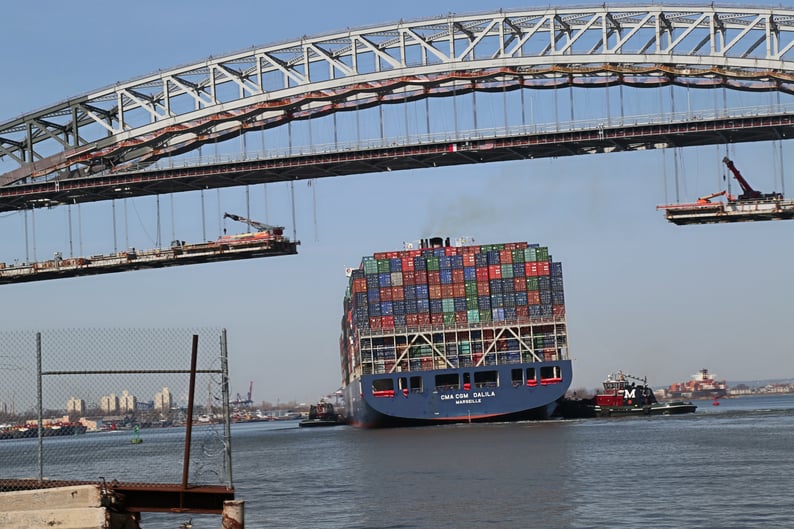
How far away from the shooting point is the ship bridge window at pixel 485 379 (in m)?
83.6

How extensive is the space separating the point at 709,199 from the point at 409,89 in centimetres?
1800

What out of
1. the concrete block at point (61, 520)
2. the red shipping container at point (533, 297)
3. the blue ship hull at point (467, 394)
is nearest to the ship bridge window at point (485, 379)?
the blue ship hull at point (467, 394)

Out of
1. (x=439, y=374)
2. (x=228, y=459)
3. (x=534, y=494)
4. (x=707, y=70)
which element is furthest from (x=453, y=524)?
(x=439, y=374)

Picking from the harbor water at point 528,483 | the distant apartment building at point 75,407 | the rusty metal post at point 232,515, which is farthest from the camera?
the harbor water at point 528,483

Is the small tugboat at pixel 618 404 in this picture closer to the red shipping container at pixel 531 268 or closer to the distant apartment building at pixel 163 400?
the red shipping container at pixel 531 268

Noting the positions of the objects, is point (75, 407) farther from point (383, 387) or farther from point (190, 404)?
point (383, 387)

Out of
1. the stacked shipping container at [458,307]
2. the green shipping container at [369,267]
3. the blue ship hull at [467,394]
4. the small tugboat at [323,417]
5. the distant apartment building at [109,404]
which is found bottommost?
the small tugboat at [323,417]

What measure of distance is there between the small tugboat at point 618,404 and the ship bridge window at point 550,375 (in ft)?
24.7

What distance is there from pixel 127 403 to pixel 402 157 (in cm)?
4425

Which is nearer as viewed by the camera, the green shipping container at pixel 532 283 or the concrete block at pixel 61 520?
the concrete block at pixel 61 520

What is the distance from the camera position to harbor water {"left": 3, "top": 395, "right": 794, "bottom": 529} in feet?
89.9

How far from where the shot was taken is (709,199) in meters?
69.3

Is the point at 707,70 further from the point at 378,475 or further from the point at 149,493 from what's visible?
the point at 149,493

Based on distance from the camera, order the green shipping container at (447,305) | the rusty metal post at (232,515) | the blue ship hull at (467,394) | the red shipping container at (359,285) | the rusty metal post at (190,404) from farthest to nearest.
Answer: the red shipping container at (359,285) < the green shipping container at (447,305) < the blue ship hull at (467,394) < the rusty metal post at (190,404) < the rusty metal post at (232,515)
